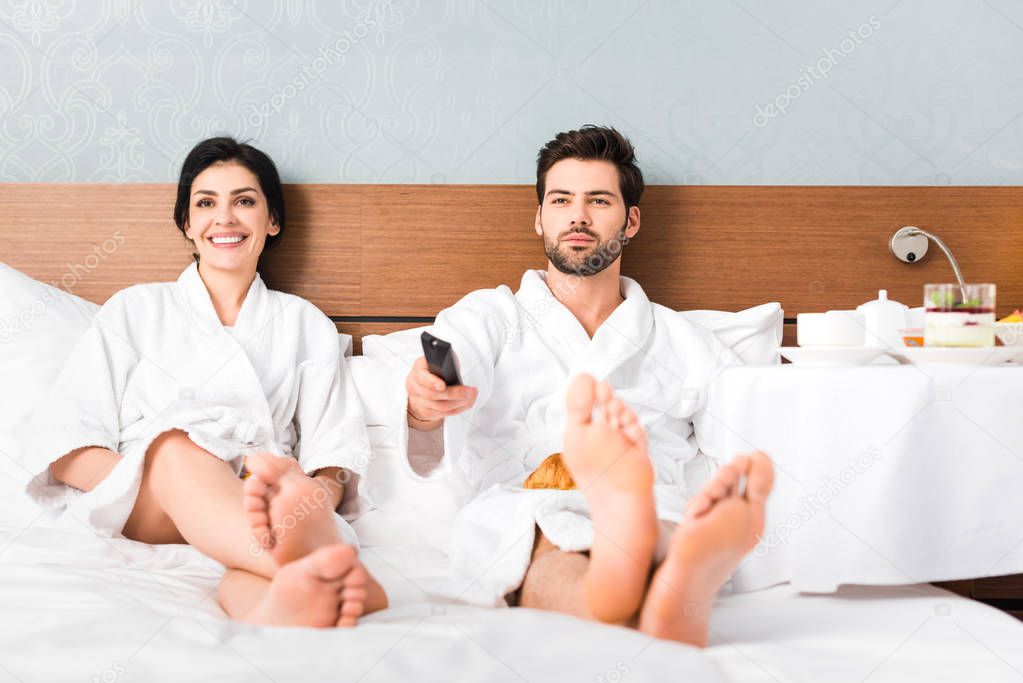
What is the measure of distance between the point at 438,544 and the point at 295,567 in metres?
0.51

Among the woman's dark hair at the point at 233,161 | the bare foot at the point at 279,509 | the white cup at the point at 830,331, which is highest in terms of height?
the woman's dark hair at the point at 233,161

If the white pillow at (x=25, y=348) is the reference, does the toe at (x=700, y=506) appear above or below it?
below

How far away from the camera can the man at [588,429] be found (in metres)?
0.98

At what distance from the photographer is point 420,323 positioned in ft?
6.13

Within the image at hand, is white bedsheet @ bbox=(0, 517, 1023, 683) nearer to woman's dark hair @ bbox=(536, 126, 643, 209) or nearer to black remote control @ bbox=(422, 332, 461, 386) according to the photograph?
black remote control @ bbox=(422, 332, 461, 386)

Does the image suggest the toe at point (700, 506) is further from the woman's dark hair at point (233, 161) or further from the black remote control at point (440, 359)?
the woman's dark hair at point (233, 161)

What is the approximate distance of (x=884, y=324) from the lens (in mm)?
1487

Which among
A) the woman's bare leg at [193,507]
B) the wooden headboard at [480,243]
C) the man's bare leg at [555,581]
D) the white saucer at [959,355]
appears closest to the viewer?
the man's bare leg at [555,581]

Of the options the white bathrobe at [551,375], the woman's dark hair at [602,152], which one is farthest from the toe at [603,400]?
the woman's dark hair at [602,152]

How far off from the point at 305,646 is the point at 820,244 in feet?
4.73

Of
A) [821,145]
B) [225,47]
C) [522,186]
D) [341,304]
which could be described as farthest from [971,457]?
[225,47]

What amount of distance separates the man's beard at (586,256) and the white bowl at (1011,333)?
0.70 m

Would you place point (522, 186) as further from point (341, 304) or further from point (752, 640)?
point (752, 640)

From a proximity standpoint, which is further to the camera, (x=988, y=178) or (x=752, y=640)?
(x=988, y=178)
